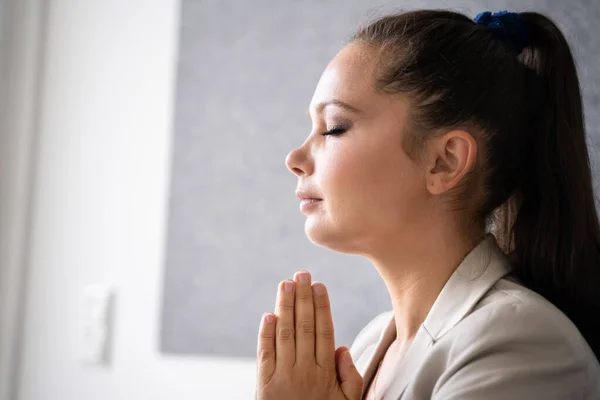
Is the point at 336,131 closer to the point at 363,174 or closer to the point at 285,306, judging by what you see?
the point at 363,174

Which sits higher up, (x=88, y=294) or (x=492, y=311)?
(x=492, y=311)

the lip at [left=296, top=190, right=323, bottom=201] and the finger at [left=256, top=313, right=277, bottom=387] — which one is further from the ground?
the lip at [left=296, top=190, right=323, bottom=201]

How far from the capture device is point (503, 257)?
3.08 feet

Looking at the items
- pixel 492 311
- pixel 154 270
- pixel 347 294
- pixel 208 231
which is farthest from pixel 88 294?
pixel 492 311

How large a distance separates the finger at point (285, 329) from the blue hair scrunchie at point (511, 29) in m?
0.47

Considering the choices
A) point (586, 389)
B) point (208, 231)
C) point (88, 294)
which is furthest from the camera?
point (88, 294)

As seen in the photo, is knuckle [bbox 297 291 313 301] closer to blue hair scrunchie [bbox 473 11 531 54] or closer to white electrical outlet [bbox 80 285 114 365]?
blue hair scrunchie [bbox 473 11 531 54]

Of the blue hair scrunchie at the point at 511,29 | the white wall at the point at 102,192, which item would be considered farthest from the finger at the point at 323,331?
the white wall at the point at 102,192

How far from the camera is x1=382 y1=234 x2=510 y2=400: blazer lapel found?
849 mm

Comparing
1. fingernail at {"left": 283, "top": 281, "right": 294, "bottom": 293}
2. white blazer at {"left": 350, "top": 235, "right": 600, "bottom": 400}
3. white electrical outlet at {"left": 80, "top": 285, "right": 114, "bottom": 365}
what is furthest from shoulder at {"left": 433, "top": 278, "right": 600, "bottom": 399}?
white electrical outlet at {"left": 80, "top": 285, "right": 114, "bottom": 365}

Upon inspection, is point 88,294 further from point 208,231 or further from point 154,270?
point 208,231

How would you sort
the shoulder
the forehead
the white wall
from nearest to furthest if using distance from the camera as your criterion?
the shoulder < the forehead < the white wall

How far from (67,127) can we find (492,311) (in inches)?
50.5

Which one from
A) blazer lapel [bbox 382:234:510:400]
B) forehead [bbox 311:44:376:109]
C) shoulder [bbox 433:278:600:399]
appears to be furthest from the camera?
forehead [bbox 311:44:376:109]
